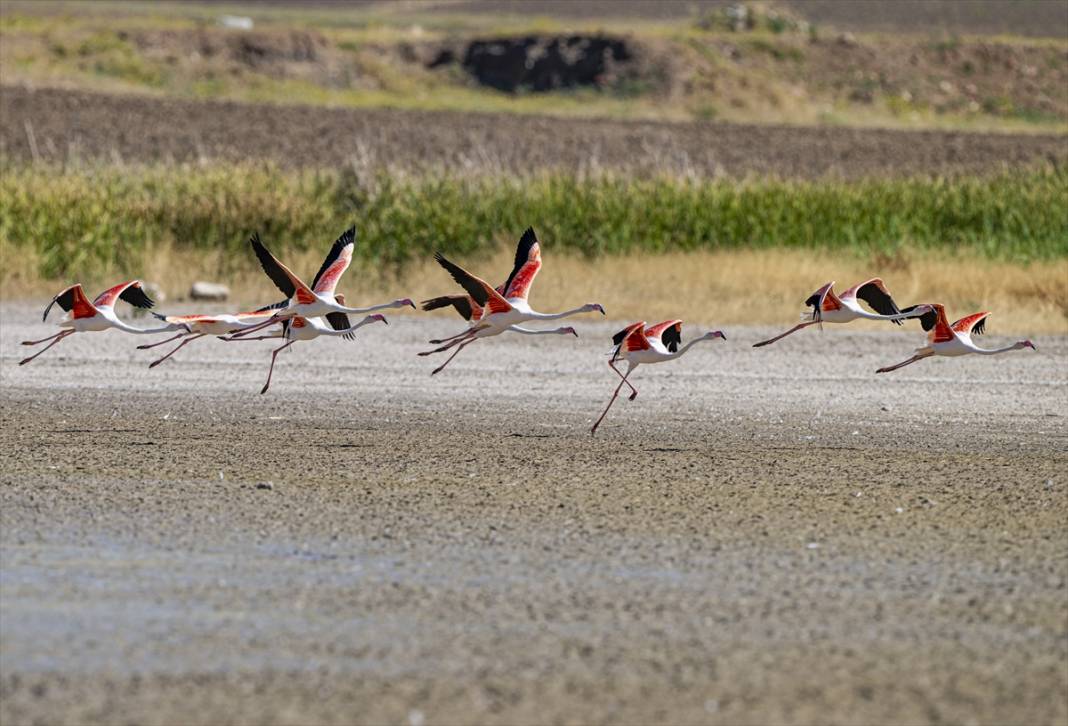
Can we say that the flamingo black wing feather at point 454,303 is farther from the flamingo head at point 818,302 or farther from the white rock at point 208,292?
the white rock at point 208,292

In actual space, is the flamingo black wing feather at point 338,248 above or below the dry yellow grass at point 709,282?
above

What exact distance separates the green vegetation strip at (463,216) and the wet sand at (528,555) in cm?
1013

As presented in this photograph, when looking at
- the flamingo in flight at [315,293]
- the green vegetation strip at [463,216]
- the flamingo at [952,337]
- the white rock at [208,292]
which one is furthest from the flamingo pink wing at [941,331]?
the green vegetation strip at [463,216]

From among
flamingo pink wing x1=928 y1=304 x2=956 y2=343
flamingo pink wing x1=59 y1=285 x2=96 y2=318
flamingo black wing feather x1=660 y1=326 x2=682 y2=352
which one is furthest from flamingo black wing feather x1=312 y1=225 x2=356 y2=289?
flamingo pink wing x1=928 y1=304 x2=956 y2=343

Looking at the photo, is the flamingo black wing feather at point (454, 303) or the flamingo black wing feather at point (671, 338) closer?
the flamingo black wing feather at point (454, 303)

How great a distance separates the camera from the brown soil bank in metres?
45.2

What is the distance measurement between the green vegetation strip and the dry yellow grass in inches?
24.3

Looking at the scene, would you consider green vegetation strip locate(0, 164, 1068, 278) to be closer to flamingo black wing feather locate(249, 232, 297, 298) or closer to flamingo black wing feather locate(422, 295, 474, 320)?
flamingo black wing feather locate(422, 295, 474, 320)

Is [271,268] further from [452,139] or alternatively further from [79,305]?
[452,139]

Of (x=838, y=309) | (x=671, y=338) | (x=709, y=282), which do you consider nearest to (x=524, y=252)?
(x=671, y=338)

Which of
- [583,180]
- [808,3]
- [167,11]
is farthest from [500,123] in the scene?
[167,11]

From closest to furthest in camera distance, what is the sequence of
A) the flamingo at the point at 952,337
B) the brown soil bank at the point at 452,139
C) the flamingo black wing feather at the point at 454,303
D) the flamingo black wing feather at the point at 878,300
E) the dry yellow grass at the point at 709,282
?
1. the flamingo black wing feather at the point at 454,303
2. the flamingo at the point at 952,337
3. the flamingo black wing feather at the point at 878,300
4. the dry yellow grass at the point at 709,282
5. the brown soil bank at the point at 452,139

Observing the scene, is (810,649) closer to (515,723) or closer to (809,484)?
(515,723)

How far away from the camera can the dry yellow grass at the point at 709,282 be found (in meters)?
20.8
